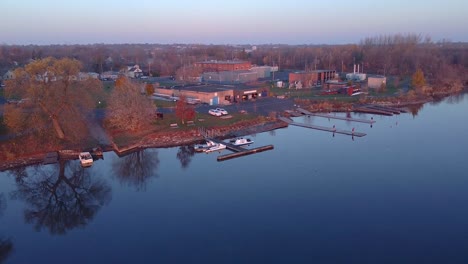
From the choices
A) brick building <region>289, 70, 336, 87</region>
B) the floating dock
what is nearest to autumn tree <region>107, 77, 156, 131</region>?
the floating dock

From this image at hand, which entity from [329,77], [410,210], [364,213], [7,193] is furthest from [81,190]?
[329,77]

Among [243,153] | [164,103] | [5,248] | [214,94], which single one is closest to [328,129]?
[243,153]

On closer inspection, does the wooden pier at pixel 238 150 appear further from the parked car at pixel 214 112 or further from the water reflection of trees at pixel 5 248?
the water reflection of trees at pixel 5 248

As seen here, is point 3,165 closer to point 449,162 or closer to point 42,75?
point 42,75

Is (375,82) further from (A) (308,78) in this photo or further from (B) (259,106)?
(B) (259,106)

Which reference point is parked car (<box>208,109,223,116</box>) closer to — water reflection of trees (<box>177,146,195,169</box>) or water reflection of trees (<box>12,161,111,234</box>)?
water reflection of trees (<box>177,146,195,169</box>)

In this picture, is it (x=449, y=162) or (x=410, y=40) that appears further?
(x=410, y=40)

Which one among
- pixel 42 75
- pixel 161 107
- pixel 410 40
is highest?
pixel 410 40

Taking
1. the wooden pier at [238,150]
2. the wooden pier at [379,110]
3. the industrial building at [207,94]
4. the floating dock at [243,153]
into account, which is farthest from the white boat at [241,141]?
the wooden pier at [379,110]
